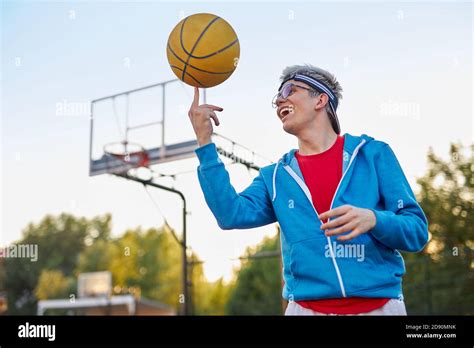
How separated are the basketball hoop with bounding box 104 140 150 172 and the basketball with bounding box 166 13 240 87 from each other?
9.01 metres

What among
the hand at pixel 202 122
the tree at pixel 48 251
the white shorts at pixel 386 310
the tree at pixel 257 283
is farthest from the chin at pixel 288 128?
the tree at pixel 48 251

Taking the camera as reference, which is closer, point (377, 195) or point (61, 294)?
point (377, 195)

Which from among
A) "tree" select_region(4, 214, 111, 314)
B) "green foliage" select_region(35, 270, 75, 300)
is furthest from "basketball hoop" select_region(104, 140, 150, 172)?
"tree" select_region(4, 214, 111, 314)

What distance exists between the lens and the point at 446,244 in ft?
78.6

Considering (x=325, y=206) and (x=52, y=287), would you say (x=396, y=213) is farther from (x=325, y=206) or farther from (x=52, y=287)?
(x=52, y=287)

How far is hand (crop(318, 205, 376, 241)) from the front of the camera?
257cm

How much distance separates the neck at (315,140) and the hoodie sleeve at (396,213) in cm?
30

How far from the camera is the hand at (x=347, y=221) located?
257cm

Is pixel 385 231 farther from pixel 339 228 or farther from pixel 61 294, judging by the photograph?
pixel 61 294

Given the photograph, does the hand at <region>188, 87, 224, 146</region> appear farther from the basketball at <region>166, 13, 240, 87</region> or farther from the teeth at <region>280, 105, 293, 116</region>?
the basketball at <region>166, 13, 240, 87</region>

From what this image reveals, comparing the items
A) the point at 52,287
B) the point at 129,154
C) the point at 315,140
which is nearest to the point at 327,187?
the point at 315,140

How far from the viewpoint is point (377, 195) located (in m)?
3.03
